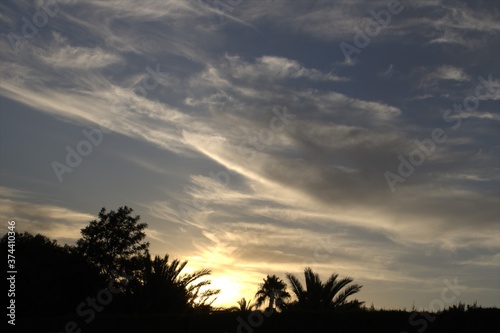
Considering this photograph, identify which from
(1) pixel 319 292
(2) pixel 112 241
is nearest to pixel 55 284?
(2) pixel 112 241

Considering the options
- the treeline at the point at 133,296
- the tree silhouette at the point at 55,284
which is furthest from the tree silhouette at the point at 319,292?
the tree silhouette at the point at 55,284

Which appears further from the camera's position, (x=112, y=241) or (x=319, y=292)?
(x=112, y=241)

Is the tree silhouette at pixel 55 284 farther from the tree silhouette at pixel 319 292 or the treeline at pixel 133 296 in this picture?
the tree silhouette at pixel 319 292

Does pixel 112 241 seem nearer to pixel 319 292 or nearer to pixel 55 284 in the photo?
pixel 55 284

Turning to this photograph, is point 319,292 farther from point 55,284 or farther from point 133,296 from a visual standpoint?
point 55,284

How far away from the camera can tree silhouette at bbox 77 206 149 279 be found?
37.6 meters

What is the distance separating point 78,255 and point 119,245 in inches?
111

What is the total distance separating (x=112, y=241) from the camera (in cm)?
3812

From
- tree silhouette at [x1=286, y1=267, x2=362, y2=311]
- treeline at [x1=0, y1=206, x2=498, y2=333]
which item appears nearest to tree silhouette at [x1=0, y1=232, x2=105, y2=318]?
treeline at [x1=0, y1=206, x2=498, y2=333]

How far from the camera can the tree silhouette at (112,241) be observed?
1481 inches

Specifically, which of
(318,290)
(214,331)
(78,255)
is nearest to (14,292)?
(78,255)

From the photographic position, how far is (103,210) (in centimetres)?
3838

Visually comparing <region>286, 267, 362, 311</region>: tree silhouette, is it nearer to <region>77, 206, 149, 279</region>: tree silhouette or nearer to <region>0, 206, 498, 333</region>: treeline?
<region>0, 206, 498, 333</region>: treeline

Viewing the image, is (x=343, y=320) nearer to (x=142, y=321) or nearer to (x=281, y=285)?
(x=142, y=321)
